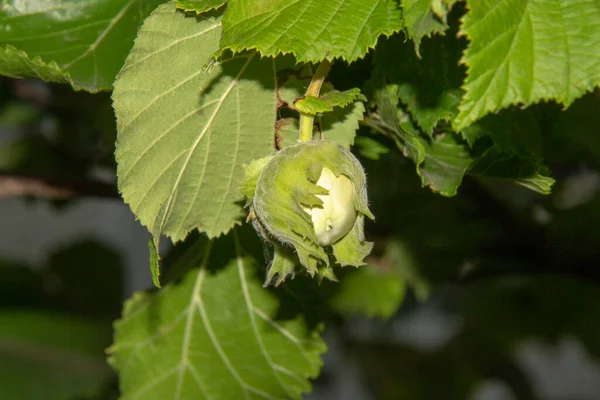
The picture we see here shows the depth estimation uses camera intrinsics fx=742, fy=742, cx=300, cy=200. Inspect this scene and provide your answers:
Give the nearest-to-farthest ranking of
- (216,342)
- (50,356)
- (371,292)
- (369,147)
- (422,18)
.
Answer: (422,18) < (369,147) < (216,342) < (371,292) < (50,356)

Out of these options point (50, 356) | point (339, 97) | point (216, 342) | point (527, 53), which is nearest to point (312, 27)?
point (339, 97)

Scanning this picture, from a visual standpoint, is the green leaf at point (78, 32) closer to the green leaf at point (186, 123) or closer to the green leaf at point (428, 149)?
the green leaf at point (186, 123)

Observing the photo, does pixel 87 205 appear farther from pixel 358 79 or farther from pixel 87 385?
pixel 358 79

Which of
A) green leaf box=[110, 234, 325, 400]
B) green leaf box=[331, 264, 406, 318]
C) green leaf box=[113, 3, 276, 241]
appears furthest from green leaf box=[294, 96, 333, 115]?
green leaf box=[331, 264, 406, 318]

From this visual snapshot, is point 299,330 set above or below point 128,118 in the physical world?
below

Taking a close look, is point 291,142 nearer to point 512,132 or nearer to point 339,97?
point 339,97

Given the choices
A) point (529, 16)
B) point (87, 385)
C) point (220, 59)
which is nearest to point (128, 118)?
point (220, 59)

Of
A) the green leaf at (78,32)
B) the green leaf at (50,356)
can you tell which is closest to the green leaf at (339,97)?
the green leaf at (78,32)
